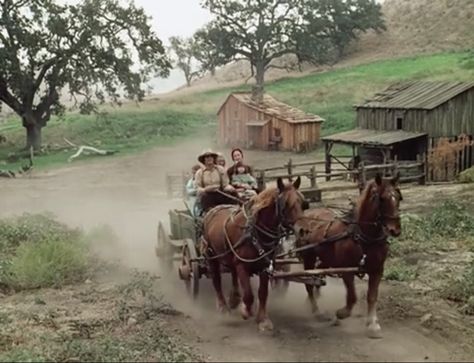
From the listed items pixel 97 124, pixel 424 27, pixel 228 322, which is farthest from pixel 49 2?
pixel 424 27

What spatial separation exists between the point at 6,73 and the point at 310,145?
18.8 metres

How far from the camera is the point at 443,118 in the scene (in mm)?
29547

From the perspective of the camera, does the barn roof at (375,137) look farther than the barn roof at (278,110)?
No

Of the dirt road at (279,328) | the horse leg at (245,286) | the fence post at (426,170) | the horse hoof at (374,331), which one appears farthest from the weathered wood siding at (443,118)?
the horse leg at (245,286)

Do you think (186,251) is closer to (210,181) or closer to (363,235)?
(210,181)

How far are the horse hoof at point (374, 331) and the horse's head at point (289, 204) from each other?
176 cm

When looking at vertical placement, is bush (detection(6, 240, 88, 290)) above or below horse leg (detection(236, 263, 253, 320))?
below

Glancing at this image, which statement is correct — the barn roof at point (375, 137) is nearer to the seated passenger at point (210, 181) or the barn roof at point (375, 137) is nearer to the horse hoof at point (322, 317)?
the seated passenger at point (210, 181)

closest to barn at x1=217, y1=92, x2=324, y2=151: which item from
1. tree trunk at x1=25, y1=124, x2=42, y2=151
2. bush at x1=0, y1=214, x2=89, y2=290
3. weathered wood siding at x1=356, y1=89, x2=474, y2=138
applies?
weathered wood siding at x1=356, y1=89, x2=474, y2=138

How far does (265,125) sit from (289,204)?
3551 centimetres

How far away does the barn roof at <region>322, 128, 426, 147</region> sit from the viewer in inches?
1135

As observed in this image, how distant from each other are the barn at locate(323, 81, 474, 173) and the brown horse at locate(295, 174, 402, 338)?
18892mm

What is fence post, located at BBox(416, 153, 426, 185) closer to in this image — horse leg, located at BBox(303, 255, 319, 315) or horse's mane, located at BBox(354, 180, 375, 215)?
horse leg, located at BBox(303, 255, 319, 315)

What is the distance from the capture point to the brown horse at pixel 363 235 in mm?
8789
